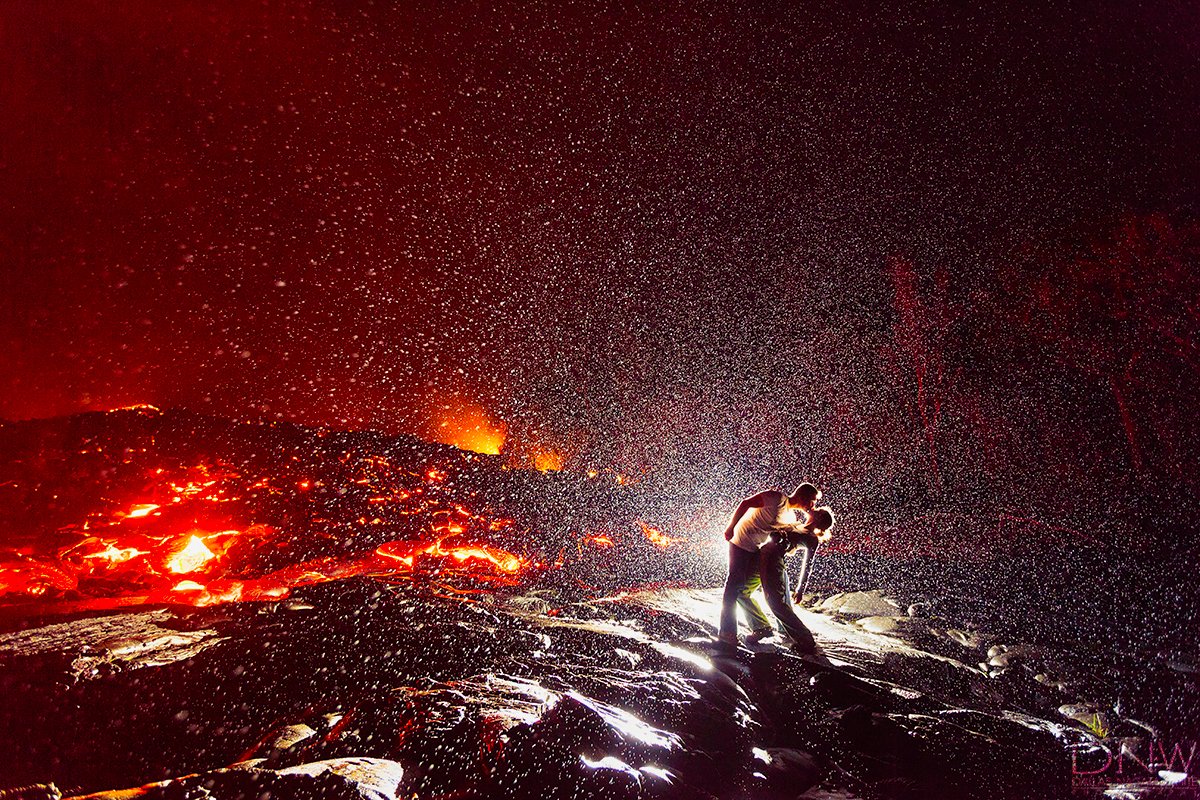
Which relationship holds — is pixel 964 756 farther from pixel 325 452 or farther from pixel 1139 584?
pixel 325 452

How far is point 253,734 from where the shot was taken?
3.44 metres

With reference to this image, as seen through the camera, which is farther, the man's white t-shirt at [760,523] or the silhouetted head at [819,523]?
the silhouetted head at [819,523]

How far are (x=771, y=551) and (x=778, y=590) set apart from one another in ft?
1.53

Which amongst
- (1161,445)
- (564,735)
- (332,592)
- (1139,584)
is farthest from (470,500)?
(1161,445)

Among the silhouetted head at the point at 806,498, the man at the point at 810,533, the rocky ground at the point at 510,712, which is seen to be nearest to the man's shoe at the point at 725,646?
the rocky ground at the point at 510,712

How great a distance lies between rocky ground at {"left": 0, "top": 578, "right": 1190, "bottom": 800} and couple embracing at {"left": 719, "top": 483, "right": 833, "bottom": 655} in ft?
1.11

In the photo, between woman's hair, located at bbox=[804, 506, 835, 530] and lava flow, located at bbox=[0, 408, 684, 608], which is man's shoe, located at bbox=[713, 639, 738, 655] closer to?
woman's hair, located at bbox=[804, 506, 835, 530]

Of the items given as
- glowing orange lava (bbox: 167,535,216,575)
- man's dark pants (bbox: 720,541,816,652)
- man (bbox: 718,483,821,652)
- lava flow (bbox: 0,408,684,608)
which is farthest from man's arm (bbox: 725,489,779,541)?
glowing orange lava (bbox: 167,535,216,575)

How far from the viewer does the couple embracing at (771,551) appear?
544cm

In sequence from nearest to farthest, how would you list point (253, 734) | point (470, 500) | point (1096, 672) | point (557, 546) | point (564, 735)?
1. point (564, 735)
2. point (253, 734)
3. point (1096, 672)
4. point (557, 546)
5. point (470, 500)

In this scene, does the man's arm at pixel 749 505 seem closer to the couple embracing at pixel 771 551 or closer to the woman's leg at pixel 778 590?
the couple embracing at pixel 771 551

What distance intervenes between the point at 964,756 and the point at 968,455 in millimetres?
12273

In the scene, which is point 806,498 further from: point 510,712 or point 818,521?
point 510,712

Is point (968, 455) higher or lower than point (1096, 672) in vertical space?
higher
